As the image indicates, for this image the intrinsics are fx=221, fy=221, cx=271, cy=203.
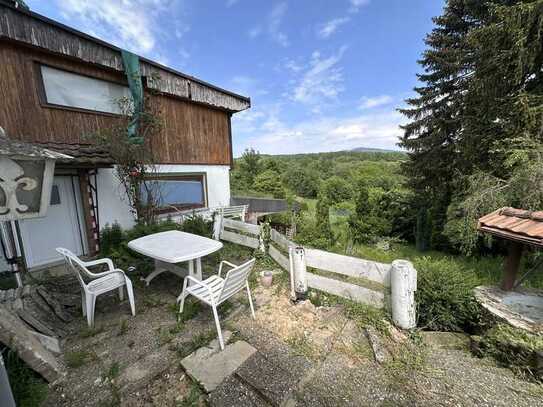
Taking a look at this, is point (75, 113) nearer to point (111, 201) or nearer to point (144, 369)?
point (111, 201)

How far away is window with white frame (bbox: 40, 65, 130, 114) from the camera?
4594 mm

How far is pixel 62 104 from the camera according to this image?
4742 millimetres

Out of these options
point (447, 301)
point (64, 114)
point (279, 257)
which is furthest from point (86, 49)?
point (447, 301)

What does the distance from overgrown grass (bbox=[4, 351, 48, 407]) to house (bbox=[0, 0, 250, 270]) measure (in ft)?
10.2

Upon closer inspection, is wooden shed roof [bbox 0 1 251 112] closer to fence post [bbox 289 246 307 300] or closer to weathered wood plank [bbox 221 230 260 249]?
weathered wood plank [bbox 221 230 260 249]

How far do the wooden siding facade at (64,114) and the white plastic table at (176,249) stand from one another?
3227 mm

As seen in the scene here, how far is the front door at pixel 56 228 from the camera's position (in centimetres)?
444

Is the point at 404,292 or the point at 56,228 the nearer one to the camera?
the point at 404,292

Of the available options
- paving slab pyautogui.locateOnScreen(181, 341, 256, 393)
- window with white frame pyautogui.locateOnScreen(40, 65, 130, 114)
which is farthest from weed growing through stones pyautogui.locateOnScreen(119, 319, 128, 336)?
window with white frame pyautogui.locateOnScreen(40, 65, 130, 114)

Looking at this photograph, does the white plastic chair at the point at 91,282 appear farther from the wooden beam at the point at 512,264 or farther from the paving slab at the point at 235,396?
the wooden beam at the point at 512,264

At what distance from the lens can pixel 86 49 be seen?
4.77 metres

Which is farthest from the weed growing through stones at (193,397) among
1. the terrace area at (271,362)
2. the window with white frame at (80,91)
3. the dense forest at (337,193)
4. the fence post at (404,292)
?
the window with white frame at (80,91)

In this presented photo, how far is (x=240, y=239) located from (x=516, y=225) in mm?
4714

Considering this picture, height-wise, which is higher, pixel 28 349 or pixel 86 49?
pixel 86 49
